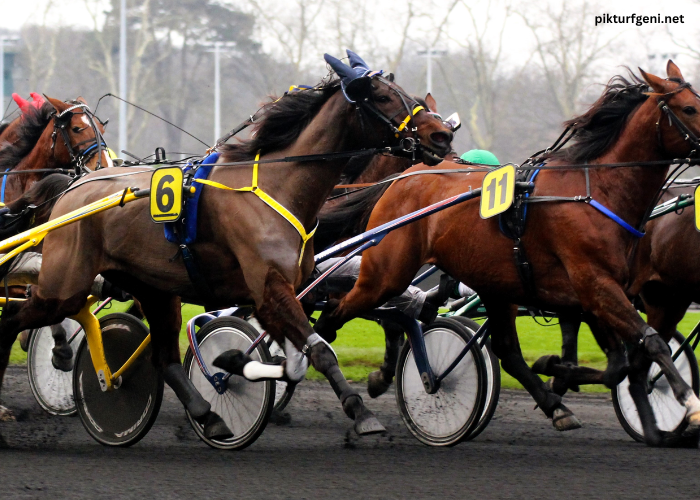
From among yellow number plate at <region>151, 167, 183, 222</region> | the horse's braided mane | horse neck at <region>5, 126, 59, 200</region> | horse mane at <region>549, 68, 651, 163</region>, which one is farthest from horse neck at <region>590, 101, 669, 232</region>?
the horse's braided mane

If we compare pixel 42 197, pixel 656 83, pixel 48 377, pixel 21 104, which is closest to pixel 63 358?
pixel 48 377

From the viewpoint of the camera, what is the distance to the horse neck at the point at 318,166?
15.3ft

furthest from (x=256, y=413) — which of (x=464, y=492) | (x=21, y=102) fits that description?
(x=21, y=102)

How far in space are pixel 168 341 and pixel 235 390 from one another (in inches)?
18.7

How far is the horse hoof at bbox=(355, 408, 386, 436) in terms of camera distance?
13.7 feet

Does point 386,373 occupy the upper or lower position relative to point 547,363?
lower

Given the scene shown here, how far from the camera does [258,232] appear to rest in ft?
14.8

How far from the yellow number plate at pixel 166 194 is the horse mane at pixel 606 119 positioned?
2.05 meters

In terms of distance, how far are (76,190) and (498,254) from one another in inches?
89.7

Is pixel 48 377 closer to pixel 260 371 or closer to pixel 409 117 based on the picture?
pixel 260 371

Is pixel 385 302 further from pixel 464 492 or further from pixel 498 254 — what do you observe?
pixel 464 492

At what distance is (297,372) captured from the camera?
443 cm

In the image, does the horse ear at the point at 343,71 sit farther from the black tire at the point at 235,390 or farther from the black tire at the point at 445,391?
the black tire at the point at 445,391

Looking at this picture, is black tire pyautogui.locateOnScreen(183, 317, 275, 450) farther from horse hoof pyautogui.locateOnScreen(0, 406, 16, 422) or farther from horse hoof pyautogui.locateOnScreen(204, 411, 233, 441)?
horse hoof pyautogui.locateOnScreen(0, 406, 16, 422)
